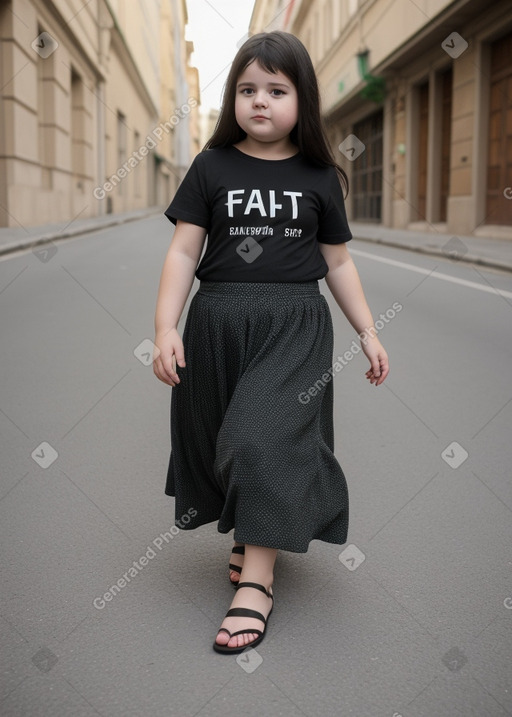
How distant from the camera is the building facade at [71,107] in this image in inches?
684

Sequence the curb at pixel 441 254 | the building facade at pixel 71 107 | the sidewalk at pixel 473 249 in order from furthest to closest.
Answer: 1. the building facade at pixel 71 107
2. the sidewalk at pixel 473 249
3. the curb at pixel 441 254

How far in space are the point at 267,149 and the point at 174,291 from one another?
1.51ft

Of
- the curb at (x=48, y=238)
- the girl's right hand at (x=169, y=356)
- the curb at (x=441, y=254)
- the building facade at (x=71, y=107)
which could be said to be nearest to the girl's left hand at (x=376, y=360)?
the girl's right hand at (x=169, y=356)

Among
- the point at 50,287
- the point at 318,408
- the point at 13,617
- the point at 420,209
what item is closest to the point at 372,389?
the point at 318,408

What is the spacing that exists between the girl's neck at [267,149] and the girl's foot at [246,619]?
44.8 inches

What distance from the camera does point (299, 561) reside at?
2.70 metres

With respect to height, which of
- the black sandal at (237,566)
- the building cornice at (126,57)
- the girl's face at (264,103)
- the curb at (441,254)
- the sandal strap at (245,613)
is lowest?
the sandal strap at (245,613)

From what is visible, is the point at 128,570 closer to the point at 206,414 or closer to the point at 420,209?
the point at 206,414

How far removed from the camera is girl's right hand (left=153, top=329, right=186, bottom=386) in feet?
7.54

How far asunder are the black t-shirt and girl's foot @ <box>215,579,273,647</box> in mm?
827

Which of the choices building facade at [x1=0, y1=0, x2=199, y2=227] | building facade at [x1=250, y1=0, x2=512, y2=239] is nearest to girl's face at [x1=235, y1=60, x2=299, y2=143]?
building facade at [x1=0, y1=0, x2=199, y2=227]

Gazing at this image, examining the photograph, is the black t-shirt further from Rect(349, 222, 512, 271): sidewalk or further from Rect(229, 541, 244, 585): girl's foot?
Rect(349, 222, 512, 271): sidewalk

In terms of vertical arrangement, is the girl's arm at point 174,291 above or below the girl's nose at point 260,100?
below

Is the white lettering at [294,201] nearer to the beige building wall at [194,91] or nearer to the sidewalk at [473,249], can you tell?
the sidewalk at [473,249]
